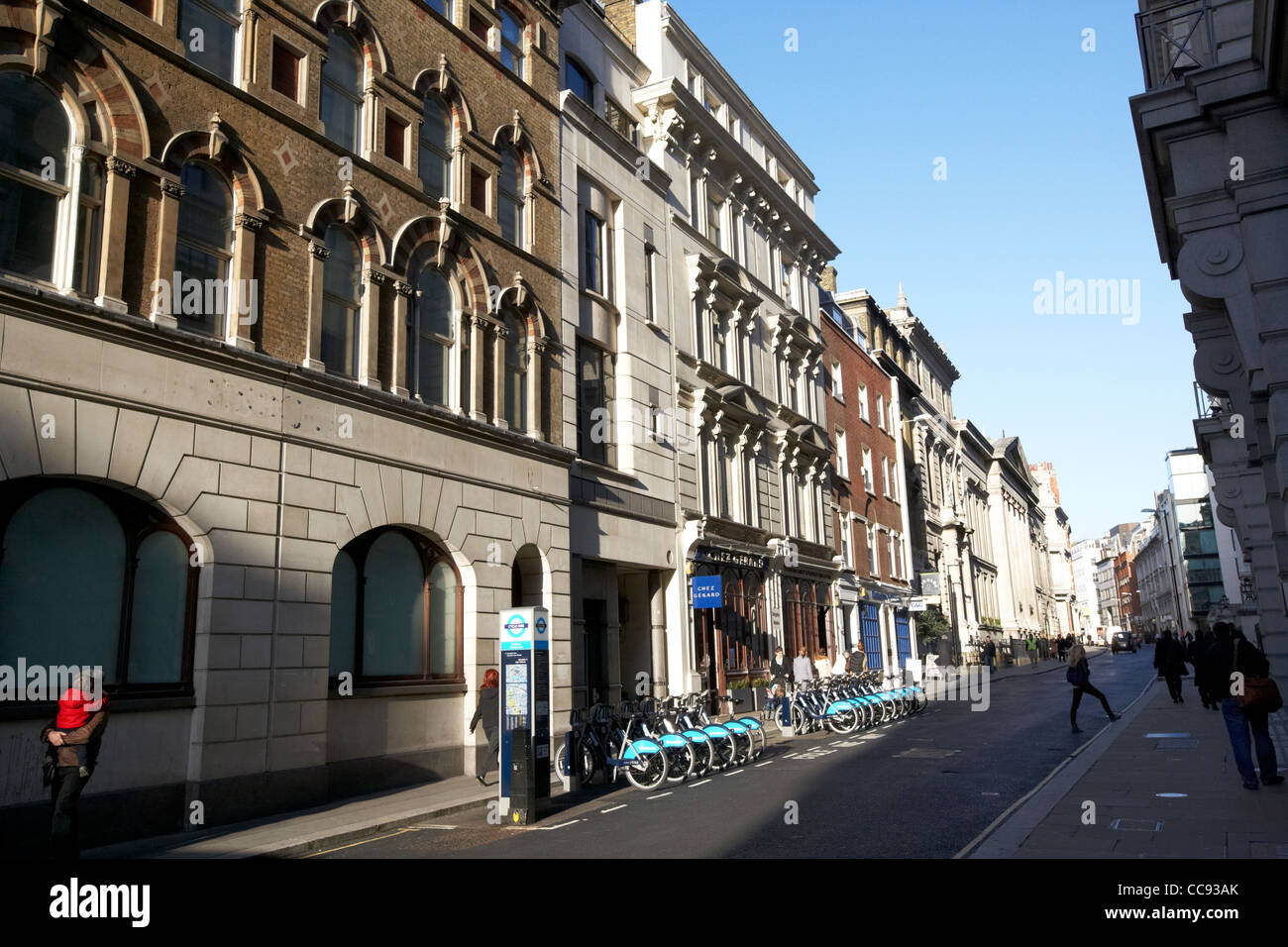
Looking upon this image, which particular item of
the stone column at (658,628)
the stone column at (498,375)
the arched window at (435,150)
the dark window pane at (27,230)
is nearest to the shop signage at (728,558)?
the stone column at (658,628)

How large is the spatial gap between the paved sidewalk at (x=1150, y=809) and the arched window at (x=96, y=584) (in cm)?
Result: 975

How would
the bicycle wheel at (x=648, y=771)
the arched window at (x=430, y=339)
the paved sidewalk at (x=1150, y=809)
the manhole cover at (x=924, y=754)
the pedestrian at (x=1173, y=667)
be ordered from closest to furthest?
the paved sidewalk at (x=1150, y=809) → the bicycle wheel at (x=648, y=771) → the manhole cover at (x=924, y=754) → the arched window at (x=430, y=339) → the pedestrian at (x=1173, y=667)

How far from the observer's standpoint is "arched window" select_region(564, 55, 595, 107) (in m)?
24.3

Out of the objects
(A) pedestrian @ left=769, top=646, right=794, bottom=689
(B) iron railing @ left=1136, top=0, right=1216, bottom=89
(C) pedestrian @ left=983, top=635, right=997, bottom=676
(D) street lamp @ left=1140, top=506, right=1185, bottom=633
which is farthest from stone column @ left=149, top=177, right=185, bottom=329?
(D) street lamp @ left=1140, top=506, right=1185, bottom=633

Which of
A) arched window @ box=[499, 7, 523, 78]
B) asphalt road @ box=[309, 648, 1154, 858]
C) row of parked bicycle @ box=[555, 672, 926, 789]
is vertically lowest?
asphalt road @ box=[309, 648, 1154, 858]

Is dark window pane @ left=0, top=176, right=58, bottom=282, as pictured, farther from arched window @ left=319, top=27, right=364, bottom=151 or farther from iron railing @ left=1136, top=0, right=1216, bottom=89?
iron railing @ left=1136, top=0, right=1216, bottom=89

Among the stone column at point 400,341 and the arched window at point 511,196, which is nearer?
the stone column at point 400,341

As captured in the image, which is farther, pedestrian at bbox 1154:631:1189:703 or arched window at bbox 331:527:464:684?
pedestrian at bbox 1154:631:1189:703

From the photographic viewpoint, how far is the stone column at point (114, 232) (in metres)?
11.8

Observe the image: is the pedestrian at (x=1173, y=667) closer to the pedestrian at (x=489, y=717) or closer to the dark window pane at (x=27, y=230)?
the pedestrian at (x=489, y=717)

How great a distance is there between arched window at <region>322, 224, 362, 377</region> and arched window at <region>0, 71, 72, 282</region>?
13.4ft

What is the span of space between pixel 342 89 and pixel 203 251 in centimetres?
447
